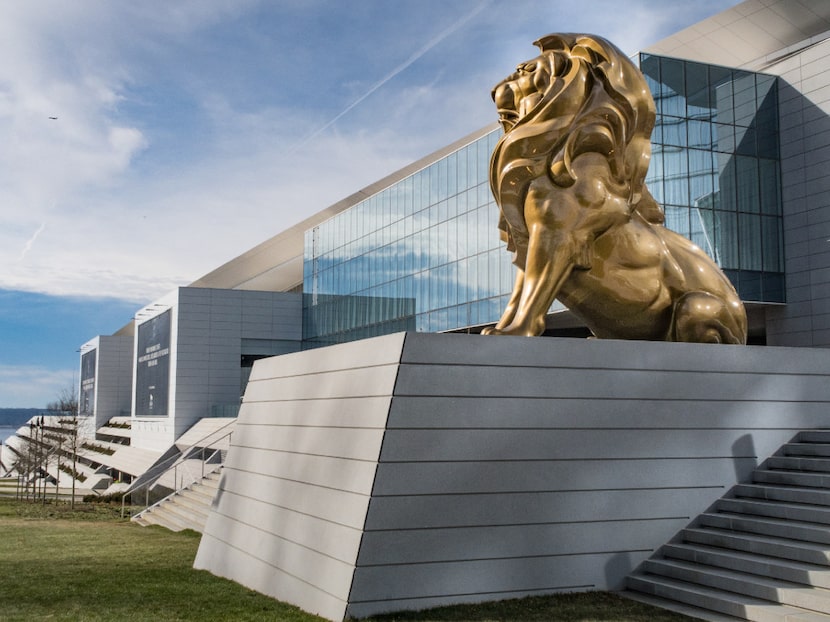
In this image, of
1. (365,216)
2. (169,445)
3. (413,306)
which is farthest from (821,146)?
(169,445)

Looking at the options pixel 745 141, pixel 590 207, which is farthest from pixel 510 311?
pixel 745 141

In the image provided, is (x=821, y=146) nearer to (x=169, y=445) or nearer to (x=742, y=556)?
(x=742, y=556)

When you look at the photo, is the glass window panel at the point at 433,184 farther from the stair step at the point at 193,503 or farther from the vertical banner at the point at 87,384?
the vertical banner at the point at 87,384

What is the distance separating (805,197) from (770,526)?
21218 mm

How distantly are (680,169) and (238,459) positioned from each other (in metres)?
18.3

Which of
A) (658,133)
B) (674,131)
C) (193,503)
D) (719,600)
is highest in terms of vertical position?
(674,131)

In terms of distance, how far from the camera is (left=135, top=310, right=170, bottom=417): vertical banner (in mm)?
46625

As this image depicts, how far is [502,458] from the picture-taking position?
298 inches

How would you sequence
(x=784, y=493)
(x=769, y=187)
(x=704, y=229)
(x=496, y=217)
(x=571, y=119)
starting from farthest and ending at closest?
(x=496, y=217)
(x=769, y=187)
(x=704, y=229)
(x=571, y=119)
(x=784, y=493)

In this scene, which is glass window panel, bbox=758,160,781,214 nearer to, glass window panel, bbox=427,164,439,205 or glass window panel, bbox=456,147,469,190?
glass window panel, bbox=456,147,469,190

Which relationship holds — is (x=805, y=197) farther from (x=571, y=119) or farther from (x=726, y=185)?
(x=571, y=119)

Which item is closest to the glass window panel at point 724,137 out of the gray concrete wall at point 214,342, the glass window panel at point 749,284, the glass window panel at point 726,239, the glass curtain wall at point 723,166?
the glass curtain wall at point 723,166

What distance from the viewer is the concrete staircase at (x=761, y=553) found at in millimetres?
6660

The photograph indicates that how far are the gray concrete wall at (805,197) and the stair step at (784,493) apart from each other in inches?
748
